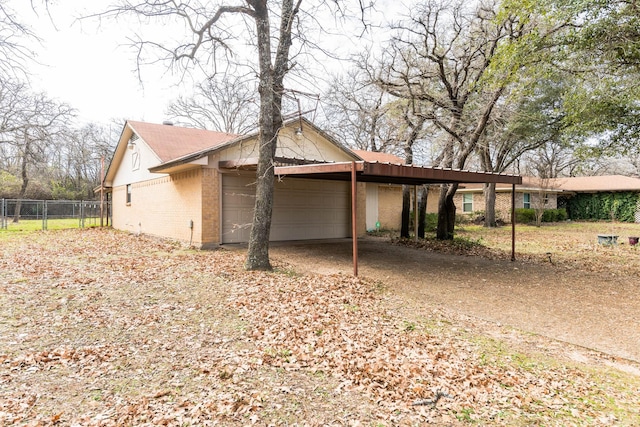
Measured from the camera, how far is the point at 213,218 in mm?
11305

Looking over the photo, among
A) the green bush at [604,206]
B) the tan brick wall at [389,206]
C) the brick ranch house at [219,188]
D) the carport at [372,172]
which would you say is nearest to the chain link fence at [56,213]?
the brick ranch house at [219,188]

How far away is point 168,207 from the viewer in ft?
43.8

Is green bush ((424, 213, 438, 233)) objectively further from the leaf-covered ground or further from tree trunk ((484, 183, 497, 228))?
the leaf-covered ground

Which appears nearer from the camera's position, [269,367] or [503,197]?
[269,367]

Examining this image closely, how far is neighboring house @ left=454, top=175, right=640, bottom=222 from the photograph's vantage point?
25.5 metres

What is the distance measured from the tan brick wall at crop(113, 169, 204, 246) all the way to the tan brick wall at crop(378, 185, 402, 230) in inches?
409

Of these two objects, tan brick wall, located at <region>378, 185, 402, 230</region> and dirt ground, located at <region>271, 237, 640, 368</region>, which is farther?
tan brick wall, located at <region>378, 185, 402, 230</region>

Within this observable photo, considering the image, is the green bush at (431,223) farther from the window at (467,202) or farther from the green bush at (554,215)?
the green bush at (554,215)

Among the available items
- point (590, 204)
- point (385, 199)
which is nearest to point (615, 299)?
point (385, 199)

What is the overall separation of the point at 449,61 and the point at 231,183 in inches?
331

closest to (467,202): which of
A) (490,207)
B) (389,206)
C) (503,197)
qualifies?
(503,197)

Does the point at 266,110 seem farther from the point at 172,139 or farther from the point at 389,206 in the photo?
the point at 389,206

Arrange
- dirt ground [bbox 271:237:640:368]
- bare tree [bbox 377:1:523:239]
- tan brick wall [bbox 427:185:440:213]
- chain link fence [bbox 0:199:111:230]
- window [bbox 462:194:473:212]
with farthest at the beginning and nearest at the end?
1. window [bbox 462:194:473:212]
2. chain link fence [bbox 0:199:111:230]
3. tan brick wall [bbox 427:185:440:213]
4. bare tree [bbox 377:1:523:239]
5. dirt ground [bbox 271:237:640:368]

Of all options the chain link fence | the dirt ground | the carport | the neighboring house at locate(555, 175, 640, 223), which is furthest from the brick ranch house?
the neighboring house at locate(555, 175, 640, 223)
